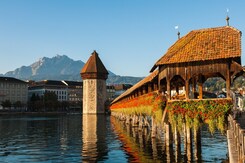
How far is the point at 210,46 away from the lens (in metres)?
21.8

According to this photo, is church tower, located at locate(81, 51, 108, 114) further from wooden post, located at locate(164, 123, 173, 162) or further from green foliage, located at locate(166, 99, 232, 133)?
green foliage, located at locate(166, 99, 232, 133)

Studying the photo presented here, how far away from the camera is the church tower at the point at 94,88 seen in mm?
124312

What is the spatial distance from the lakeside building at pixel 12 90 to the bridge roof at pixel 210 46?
160185 millimetres

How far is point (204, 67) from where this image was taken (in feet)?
68.8

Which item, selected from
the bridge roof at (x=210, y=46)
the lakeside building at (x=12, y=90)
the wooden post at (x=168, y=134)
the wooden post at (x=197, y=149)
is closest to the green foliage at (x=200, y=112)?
the wooden post at (x=168, y=134)

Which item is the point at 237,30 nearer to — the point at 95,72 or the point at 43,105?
the point at 95,72

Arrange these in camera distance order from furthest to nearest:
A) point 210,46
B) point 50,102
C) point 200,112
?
point 50,102
point 210,46
point 200,112

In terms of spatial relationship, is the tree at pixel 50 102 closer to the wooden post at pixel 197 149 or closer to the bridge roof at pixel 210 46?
the wooden post at pixel 197 149

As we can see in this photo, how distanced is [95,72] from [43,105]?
4584 cm

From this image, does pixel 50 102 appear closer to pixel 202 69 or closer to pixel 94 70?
pixel 94 70

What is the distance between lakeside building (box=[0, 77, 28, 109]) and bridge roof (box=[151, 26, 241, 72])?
526 ft

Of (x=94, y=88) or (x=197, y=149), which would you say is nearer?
(x=197, y=149)

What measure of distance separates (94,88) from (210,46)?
10406 centimetres

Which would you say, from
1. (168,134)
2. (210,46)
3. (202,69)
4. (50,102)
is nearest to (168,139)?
(168,134)
